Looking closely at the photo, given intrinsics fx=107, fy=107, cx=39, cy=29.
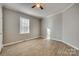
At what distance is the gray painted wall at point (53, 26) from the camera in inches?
106

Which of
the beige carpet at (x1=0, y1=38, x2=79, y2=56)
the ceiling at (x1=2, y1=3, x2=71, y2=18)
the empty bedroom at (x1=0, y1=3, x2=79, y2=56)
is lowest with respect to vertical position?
the beige carpet at (x1=0, y1=38, x2=79, y2=56)

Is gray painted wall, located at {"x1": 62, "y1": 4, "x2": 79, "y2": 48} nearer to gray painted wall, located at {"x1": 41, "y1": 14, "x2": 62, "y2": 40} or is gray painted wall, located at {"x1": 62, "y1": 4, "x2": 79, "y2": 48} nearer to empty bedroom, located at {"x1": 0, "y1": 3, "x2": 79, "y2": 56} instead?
empty bedroom, located at {"x1": 0, "y1": 3, "x2": 79, "y2": 56}

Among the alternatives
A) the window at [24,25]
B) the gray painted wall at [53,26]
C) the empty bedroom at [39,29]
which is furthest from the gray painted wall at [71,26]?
the window at [24,25]

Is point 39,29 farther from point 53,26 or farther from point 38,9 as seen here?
point 38,9

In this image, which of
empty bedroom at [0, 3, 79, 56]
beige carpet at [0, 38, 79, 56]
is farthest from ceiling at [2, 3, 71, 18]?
beige carpet at [0, 38, 79, 56]

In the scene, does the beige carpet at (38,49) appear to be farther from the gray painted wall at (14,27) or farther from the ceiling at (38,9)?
the ceiling at (38,9)

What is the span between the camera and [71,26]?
2.85 meters

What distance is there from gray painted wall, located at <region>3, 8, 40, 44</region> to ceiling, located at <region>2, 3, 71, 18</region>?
107 millimetres

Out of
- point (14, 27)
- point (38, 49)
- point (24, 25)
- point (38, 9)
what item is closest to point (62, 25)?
point (38, 9)

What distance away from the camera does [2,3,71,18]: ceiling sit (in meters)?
2.36

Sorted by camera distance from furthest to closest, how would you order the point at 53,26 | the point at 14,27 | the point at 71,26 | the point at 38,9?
the point at 71,26 → the point at 53,26 → the point at 14,27 → the point at 38,9

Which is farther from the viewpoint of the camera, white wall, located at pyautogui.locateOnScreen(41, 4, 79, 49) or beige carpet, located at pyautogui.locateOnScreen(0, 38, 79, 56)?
white wall, located at pyautogui.locateOnScreen(41, 4, 79, 49)

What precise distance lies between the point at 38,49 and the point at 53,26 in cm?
71

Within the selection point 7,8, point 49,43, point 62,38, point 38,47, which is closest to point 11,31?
point 7,8
